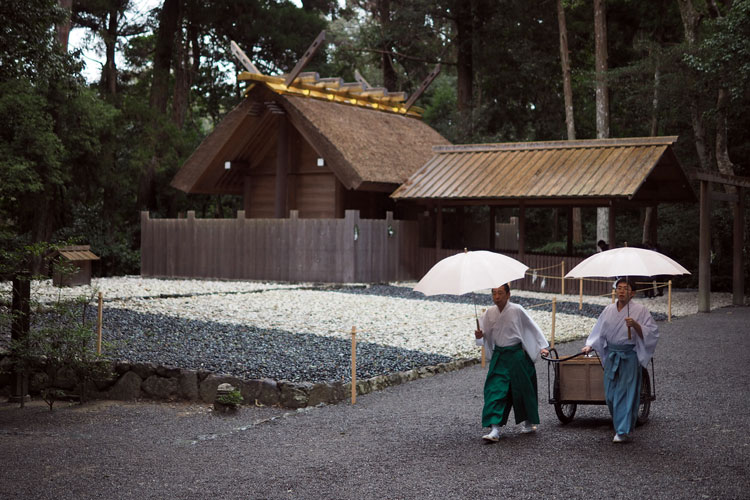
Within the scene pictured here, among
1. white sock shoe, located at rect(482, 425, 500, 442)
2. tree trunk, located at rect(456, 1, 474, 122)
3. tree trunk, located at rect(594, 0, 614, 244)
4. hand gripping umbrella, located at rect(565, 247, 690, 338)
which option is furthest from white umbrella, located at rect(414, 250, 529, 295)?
tree trunk, located at rect(456, 1, 474, 122)

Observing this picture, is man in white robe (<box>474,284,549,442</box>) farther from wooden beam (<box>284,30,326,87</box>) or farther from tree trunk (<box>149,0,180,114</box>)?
tree trunk (<box>149,0,180,114</box>)

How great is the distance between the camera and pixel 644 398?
7316 millimetres

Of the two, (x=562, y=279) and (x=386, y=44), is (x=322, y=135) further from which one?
(x=386, y=44)

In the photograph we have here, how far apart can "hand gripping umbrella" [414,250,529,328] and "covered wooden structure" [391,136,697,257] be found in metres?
12.8

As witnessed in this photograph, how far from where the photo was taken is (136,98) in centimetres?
2725

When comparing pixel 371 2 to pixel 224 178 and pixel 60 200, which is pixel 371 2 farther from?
pixel 60 200

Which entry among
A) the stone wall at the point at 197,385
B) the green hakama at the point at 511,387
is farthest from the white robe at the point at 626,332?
the stone wall at the point at 197,385

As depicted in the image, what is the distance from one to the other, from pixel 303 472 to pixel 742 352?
8.37 m

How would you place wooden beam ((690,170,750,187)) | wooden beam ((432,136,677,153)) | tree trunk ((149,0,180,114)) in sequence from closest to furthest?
1. wooden beam ((690,170,750,187))
2. wooden beam ((432,136,677,153))
3. tree trunk ((149,0,180,114))

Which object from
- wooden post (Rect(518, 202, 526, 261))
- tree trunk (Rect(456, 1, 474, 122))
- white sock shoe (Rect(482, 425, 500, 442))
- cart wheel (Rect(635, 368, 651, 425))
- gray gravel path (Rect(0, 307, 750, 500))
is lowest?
gray gravel path (Rect(0, 307, 750, 500))

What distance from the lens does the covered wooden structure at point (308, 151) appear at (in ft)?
77.4

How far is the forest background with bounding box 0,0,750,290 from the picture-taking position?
21359 mm

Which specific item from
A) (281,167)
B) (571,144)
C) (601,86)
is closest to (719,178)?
(571,144)

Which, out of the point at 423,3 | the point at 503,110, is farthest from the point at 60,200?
the point at 503,110
